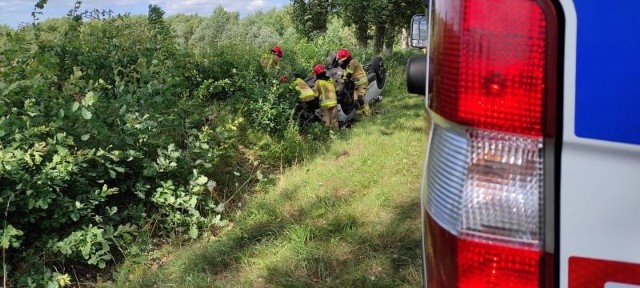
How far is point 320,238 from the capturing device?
400 cm

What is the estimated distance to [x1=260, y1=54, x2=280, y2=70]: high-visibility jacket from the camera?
8408mm

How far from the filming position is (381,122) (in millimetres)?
8156

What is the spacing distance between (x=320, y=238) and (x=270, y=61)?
5095 mm

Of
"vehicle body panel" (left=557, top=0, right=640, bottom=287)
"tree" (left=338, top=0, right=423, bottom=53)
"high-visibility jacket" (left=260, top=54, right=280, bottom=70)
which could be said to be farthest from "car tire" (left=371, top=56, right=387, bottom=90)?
"vehicle body panel" (left=557, top=0, right=640, bottom=287)

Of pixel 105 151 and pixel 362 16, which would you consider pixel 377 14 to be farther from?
pixel 105 151

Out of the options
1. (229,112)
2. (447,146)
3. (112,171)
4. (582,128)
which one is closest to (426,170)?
(447,146)

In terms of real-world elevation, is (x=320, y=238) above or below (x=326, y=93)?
below

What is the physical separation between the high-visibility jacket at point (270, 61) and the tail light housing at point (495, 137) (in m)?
7.25

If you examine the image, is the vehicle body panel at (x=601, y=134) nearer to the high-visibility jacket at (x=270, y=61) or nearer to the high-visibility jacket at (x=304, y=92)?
the high-visibility jacket at (x=304, y=92)

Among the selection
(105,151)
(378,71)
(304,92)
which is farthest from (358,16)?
(105,151)

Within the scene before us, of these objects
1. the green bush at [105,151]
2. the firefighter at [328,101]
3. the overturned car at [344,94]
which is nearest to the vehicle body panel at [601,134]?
the green bush at [105,151]

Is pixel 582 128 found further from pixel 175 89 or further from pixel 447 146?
pixel 175 89

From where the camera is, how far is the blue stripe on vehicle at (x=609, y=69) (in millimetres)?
890

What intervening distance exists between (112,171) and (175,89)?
5.25 feet
